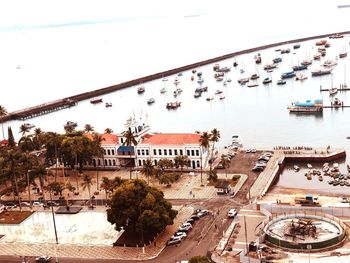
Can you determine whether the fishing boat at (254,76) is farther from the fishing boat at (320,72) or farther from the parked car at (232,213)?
the parked car at (232,213)

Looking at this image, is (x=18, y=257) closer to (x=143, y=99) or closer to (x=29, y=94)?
(x=143, y=99)

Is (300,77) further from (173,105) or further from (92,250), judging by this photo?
(92,250)

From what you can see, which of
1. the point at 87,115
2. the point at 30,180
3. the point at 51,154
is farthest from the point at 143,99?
the point at 30,180

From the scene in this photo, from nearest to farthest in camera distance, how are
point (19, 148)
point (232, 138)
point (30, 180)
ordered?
point (30, 180) → point (19, 148) → point (232, 138)

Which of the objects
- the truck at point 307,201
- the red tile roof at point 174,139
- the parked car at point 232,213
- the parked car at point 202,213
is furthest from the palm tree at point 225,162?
the truck at point 307,201

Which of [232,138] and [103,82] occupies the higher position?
[103,82]

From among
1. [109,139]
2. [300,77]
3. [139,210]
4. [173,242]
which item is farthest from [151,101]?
[173,242]
